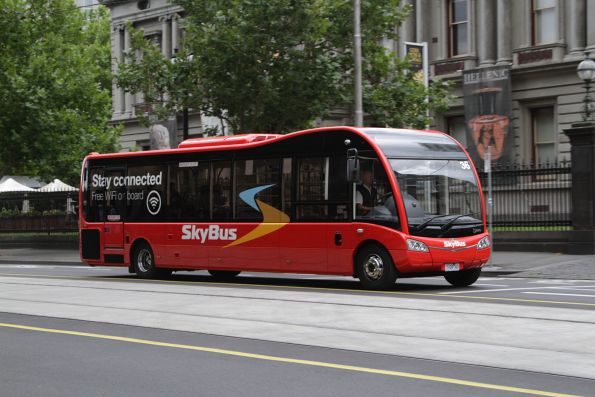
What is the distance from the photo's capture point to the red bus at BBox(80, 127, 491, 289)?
1712 cm

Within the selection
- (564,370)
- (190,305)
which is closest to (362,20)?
(190,305)

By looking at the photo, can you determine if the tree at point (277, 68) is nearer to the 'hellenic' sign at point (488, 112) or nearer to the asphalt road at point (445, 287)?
the 'hellenic' sign at point (488, 112)

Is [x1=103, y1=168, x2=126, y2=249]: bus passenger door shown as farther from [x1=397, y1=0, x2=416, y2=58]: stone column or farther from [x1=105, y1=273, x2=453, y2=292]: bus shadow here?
[x1=397, y1=0, x2=416, y2=58]: stone column

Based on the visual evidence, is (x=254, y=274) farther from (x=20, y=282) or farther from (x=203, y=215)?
(x=20, y=282)

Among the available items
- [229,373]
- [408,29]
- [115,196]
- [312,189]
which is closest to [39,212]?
[408,29]

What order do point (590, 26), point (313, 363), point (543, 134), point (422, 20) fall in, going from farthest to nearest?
point (422, 20) < point (543, 134) < point (590, 26) < point (313, 363)

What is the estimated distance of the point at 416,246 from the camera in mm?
16750

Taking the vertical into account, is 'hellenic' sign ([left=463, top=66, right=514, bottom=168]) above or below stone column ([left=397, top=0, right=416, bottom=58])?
below

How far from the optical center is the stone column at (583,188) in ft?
83.0

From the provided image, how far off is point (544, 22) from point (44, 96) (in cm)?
1944

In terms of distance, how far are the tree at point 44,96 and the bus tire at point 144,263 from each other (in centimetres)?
1699

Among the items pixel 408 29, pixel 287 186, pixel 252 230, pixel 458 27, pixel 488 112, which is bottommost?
pixel 252 230

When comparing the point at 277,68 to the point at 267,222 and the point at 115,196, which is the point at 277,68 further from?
the point at 267,222

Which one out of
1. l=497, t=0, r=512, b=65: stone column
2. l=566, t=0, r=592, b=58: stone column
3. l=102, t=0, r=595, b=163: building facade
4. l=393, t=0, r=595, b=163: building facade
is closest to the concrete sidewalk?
l=393, t=0, r=595, b=163: building facade
